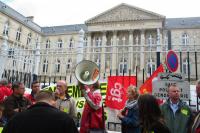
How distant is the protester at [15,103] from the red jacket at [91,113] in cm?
132

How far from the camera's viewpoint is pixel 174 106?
388cm

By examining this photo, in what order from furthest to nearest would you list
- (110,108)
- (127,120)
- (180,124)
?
(110,108)
(127,120)
(180,124)

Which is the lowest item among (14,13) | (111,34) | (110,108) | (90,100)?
(110,108)

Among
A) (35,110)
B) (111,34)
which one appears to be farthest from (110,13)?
(35,110)

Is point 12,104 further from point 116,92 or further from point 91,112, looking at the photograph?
point 116,92

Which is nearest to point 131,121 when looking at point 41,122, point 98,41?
point 41,122

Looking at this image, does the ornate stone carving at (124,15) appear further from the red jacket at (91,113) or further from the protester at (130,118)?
the red jacket at (91,113)

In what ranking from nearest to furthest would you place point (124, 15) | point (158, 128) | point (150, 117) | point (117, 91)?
point (158, 128) < point (150, 117) < point (117, 91) < point (124, 15)

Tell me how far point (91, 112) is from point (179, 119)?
1.54 meters

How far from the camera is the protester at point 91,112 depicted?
4087mm

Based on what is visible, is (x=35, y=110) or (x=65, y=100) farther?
(x=65, y=100)

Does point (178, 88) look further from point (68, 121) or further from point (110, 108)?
point (68, 121)

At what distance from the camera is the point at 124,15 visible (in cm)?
4175

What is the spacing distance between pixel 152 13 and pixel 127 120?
1509 inches
